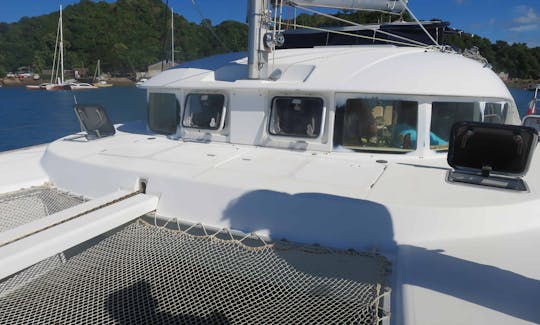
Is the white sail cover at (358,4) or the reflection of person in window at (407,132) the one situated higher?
the white sail cover at (358,4)

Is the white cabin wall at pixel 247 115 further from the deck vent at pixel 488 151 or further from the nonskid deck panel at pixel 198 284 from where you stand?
the deck vent at pixel 488 151

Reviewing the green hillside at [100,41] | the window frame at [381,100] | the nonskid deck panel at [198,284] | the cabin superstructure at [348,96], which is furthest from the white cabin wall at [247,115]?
the green hillside at [100,41]

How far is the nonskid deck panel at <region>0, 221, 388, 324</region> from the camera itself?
277 centimetres

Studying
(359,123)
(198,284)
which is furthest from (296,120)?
(198,284)

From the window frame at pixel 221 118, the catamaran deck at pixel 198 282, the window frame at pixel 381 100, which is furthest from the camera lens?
the window frame at pixel 221 118

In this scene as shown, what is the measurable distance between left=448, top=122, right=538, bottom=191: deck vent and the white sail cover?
Answer: 308 centimetres

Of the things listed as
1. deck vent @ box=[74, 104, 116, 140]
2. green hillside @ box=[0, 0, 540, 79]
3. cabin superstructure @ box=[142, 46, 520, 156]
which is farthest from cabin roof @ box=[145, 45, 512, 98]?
green hillside @ box=[0, 0, 540, 79]

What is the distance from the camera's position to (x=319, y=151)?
14.9 feet

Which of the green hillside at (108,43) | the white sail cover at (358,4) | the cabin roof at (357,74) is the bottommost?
the cabin roof at (357,74)

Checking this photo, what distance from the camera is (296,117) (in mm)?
4695

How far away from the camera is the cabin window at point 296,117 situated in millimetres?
4570

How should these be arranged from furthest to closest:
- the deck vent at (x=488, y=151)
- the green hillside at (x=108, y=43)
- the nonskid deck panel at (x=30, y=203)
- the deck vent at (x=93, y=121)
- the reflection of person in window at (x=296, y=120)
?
the green hillside at (x=108, y=43), the deck vent at (x=93, y=121), the reflection of person in window at (x=296, y=120), the nonskid deck panel at (x=30, y=203), the deck vent at (x=488, y=151)

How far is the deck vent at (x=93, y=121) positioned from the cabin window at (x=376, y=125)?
10.9 feet

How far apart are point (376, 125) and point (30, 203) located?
3.95 meters
